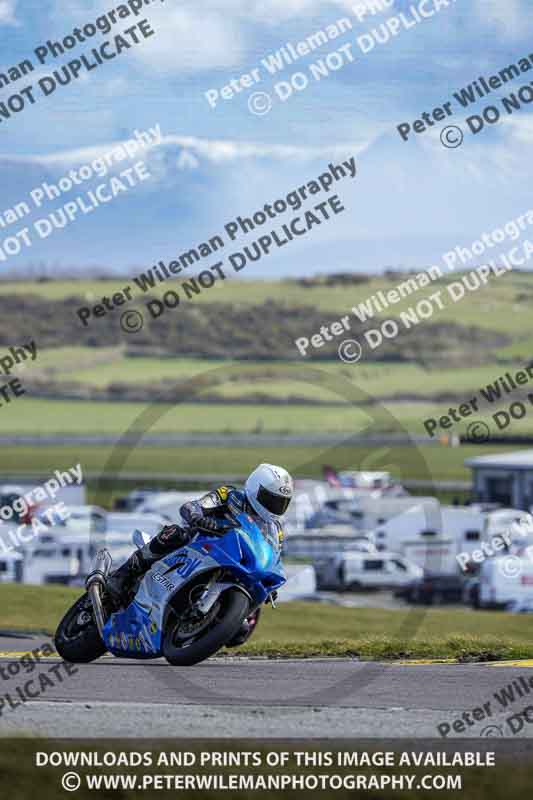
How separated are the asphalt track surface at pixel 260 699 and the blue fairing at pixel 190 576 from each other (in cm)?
31

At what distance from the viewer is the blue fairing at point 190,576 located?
35.0 ft

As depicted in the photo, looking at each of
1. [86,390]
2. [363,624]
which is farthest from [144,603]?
[86,390]

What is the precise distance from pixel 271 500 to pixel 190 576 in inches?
31.9

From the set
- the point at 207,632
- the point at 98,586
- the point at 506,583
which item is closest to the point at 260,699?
Answer: the point at 207,632

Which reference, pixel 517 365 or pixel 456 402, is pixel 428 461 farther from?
pixel 517 365

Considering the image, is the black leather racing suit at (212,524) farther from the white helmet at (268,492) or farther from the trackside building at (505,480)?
the trackside building at (505,480)

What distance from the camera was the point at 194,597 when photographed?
10852 mm

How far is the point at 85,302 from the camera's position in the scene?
14625 centimetres

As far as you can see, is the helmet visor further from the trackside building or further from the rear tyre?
the trackside building

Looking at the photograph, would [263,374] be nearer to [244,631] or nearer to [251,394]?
[251,394]

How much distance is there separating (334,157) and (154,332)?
3404 centimetres

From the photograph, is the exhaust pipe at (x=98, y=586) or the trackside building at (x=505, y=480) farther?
the trackside building at (x=505, y=480)

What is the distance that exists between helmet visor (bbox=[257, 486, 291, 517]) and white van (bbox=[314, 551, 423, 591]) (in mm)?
26844

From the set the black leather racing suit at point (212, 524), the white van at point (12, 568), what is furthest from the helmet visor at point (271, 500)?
the white van at point (12, 568)
